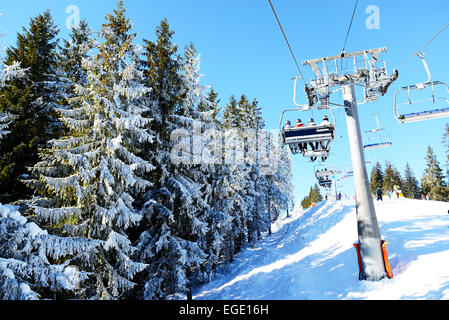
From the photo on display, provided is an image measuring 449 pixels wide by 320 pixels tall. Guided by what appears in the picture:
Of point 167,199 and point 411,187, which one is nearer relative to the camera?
point 167,199

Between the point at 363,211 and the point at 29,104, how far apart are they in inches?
601

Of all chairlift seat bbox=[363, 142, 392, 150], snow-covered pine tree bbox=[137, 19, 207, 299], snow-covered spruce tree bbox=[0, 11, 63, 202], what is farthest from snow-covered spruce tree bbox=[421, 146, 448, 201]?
snow-covered spruce tree bbox=[0, 11, 63, 202]

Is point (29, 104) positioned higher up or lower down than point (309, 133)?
higher up

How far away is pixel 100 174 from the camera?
10.2m

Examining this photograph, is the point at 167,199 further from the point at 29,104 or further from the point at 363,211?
the point at 363,211

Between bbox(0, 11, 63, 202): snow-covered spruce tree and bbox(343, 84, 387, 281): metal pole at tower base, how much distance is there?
13.1 m

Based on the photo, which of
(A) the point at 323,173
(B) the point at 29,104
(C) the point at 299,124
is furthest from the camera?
(A) the point at 323,173

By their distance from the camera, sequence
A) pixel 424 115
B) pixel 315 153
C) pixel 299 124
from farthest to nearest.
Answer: pixel 315 153 < pixel 299 124 < pixel 424 115

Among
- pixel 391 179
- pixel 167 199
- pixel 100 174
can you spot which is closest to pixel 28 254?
pixel 100 174

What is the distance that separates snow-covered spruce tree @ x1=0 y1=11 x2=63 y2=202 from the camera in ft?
32.8

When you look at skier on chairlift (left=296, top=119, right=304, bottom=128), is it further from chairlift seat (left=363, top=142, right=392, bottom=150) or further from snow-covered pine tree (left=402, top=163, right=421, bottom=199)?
snow-covered pine tree (left=402, top=163, right=421, bottom=199)

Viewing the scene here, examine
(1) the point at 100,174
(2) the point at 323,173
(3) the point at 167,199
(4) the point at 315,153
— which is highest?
(2) the point at 323,173

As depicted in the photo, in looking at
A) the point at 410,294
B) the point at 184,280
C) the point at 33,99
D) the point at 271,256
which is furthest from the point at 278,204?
the point at 33,99
